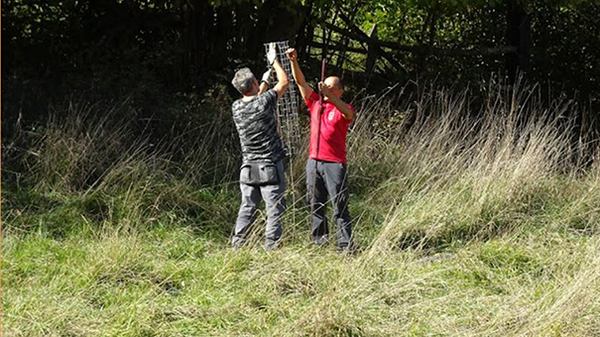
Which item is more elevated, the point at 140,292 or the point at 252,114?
the point at 252,114

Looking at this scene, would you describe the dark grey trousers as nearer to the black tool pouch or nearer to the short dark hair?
the black tool pouch

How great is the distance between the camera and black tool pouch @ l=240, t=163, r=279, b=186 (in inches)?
291

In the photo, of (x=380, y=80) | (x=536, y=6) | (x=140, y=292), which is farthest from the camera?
(x=536, y=6)

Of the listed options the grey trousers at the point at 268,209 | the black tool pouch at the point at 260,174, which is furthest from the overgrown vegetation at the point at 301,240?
the black tool pouch at the point at 260,174

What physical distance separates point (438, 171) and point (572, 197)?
1.24m

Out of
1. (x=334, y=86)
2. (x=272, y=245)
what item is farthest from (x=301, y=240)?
(x=334, y=86)

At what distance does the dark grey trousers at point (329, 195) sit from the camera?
7516mm

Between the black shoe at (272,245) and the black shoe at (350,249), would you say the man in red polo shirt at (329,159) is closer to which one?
the black shoe at (350,249)

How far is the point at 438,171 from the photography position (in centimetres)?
941

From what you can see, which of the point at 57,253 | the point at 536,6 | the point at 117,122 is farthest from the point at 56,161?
the point at 536,6

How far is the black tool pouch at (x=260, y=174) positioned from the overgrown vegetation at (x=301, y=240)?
1.30 feet

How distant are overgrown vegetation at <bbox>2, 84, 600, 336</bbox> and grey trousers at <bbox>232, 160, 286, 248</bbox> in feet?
0.43

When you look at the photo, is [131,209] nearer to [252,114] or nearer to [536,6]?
[252,114]

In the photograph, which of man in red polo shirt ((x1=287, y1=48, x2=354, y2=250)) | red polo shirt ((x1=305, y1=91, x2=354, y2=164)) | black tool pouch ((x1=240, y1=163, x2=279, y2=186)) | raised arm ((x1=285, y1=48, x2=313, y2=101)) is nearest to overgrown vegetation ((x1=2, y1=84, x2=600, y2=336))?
man in red polo shirt ((x1=287, y1=48, x2=354, y2=250))
